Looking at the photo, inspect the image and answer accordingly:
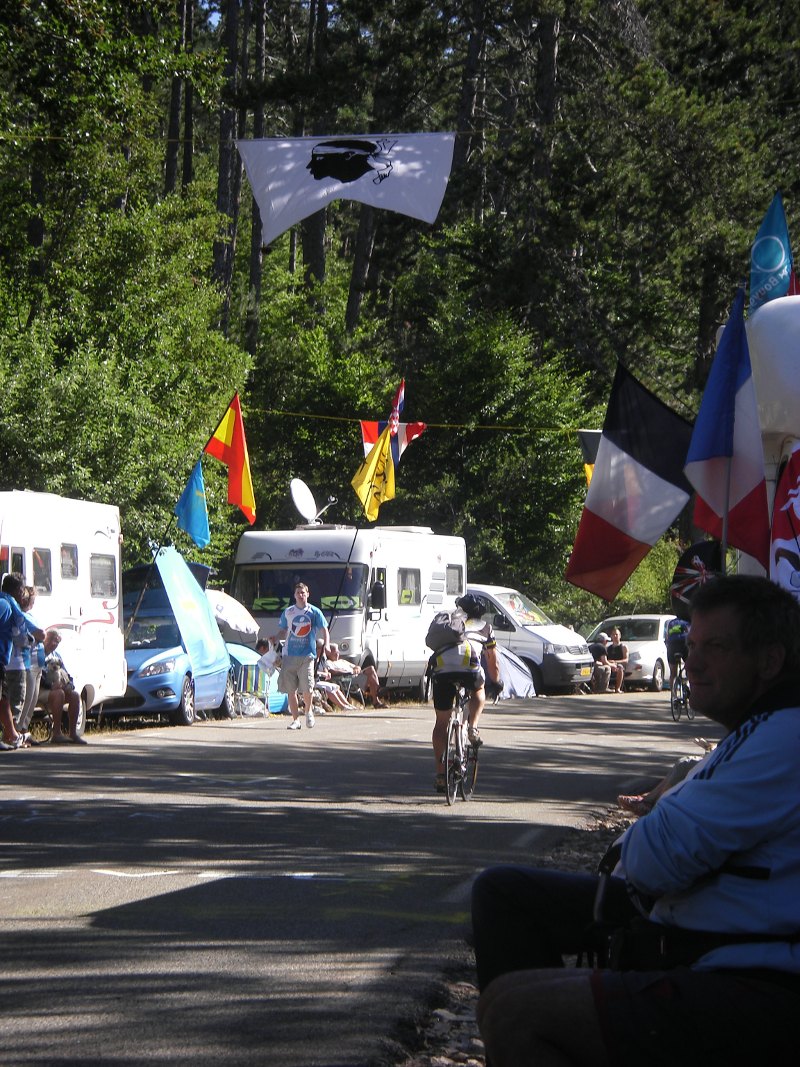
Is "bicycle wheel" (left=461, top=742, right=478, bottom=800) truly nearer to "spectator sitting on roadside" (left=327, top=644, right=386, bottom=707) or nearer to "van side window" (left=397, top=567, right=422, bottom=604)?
"spectator sitting on roadside" (left=327, top=644, right=386, bottom=707)

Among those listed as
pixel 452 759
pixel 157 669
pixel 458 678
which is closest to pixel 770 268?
pixel 458 678

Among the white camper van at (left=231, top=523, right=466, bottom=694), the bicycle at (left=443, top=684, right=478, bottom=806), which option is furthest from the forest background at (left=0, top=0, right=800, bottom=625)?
the bicycle at (left=443, top=684, right=478, bottom=806)

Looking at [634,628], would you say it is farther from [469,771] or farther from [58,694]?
[469,771]

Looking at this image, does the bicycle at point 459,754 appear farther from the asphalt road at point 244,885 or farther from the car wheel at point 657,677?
the car wheel at point 657,677

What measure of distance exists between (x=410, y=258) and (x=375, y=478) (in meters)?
14.1

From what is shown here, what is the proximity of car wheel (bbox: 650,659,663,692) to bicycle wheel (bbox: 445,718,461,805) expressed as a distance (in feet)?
75.6

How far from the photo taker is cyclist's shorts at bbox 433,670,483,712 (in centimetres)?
1205

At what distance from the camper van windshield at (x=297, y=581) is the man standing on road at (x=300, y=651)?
528cm

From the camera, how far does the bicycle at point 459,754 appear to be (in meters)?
12.0

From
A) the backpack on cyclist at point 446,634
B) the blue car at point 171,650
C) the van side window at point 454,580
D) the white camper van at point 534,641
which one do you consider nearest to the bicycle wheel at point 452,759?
the backpack on cyclist at point 446,634

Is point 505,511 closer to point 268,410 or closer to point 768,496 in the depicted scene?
point 268,410

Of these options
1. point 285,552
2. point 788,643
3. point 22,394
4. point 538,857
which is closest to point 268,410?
point 285,552

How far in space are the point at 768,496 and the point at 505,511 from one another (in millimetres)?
27786

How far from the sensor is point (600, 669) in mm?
32250
